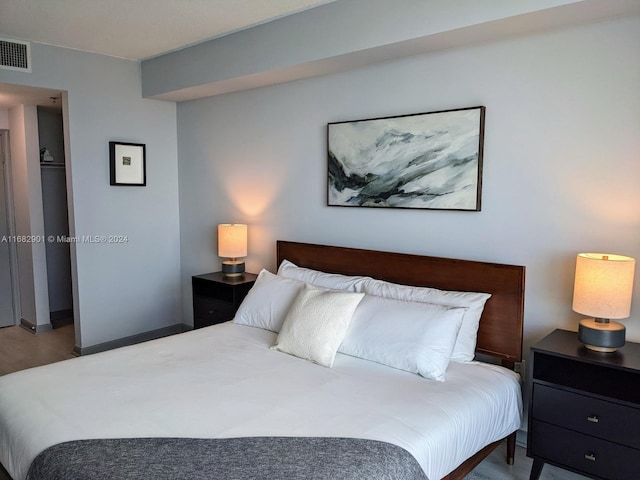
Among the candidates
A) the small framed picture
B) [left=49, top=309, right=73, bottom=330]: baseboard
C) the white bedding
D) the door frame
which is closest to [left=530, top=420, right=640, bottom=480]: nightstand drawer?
the white bedding

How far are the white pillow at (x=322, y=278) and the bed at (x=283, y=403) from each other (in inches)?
0.6

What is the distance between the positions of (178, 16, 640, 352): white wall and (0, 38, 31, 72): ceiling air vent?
1931mm

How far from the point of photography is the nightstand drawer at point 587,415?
6.56ft

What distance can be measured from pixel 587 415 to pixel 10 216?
5331 millimetres

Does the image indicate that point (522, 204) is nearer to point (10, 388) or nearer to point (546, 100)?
point (546, 100)

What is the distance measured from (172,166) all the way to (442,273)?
302 cm

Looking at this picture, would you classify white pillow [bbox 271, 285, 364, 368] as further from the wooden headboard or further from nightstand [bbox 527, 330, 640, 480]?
nightstand [bbox 527, 330, 640, 480]

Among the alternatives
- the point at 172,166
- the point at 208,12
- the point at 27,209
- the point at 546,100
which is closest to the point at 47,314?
the point at 27,209

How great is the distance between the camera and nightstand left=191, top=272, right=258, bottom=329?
12.2 feet

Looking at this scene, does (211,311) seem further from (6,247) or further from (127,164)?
(6,247)

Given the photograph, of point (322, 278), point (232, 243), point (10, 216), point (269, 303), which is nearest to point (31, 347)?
point (10, 216)

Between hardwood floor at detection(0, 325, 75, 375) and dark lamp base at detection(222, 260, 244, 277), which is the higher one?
dark lamp base at detection(222, 260, 244, 277)

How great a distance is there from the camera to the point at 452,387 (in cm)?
218

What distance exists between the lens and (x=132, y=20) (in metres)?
3.17
